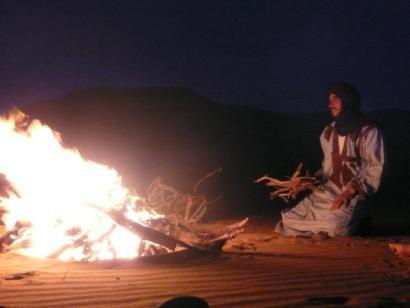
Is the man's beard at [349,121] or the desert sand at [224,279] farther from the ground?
the man's beard at [349,121]

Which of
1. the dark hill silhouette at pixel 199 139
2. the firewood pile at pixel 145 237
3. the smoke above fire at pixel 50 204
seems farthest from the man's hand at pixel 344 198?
the dark hill silhouette at pixel 199 139

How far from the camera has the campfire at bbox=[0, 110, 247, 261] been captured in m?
6.83

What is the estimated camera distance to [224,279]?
18.6ft

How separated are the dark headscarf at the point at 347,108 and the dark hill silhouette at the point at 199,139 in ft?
11.3

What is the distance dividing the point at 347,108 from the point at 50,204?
4524mm

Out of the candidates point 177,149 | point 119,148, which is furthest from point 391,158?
point 119,148

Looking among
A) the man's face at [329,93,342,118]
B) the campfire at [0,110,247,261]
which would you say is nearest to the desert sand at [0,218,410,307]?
the campfire at [0,110,247,261]

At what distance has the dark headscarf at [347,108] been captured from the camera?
9117 millimetres

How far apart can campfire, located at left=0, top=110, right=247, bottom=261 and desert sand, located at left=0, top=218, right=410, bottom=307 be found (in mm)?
327

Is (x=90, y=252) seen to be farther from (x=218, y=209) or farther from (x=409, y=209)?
(x=409, y=209)

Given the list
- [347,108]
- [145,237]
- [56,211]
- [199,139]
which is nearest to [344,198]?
[347,108]

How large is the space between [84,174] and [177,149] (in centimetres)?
2082

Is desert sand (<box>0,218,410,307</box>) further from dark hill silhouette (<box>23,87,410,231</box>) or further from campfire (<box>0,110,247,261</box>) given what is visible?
dark hill silhouette (<box>23,87,410,231</box>)

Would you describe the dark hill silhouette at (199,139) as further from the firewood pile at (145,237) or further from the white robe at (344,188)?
the firewood pile at (145,237)
